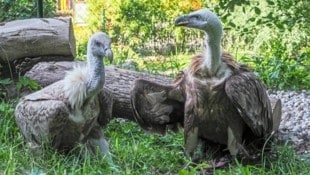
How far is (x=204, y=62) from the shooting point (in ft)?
14.8

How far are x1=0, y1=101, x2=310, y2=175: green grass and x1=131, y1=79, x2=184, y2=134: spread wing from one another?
0.63ft

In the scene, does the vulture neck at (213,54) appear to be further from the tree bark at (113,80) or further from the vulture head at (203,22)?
the tree bark at (113,80)

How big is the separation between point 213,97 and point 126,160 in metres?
0.71

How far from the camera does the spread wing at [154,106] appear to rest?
4.76 meters

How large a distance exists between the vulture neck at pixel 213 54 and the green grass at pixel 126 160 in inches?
25.1

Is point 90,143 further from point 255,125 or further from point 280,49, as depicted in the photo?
point 280,49

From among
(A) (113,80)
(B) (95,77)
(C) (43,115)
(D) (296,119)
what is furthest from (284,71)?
(C) (43,115)

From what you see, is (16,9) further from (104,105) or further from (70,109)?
(70,109)

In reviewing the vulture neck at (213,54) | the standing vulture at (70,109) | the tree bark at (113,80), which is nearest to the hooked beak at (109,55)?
the standing vulture at (70,109)

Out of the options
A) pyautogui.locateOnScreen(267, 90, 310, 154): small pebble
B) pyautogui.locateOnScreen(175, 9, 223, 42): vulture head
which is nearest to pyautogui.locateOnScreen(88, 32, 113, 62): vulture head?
pyautogui.locateOnScreen(175, 9, 223, 42): vulture head

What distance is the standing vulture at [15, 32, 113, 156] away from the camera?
4.23m

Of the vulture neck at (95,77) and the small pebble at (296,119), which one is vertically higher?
the vulture neck at (95,77)

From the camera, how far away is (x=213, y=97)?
443cm

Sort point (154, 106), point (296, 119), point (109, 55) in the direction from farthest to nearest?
point (296, 119) < point (154, 106) < point (109, 55)
